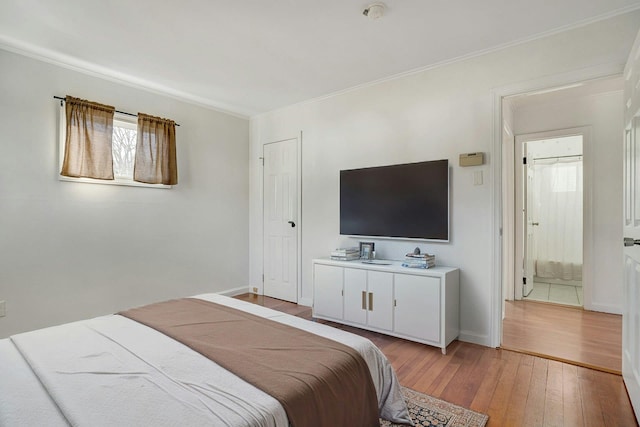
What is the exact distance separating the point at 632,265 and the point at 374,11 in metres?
2.22

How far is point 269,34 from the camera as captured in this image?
262 cm

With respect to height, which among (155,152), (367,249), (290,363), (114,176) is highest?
(155,152)

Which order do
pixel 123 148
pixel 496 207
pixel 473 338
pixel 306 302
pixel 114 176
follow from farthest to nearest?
pixel 306 302 < pixel 123 148 < pixel 114 176 < pixel 473 338 < pixel 496 207

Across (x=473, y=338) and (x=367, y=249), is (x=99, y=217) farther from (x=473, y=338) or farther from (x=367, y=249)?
(x=473, y=338)

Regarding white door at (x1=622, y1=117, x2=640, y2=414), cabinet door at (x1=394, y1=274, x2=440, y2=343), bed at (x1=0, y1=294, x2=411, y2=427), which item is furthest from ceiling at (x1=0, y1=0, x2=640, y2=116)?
bed at (x1=0, y1=294, x2=411, y2=427)

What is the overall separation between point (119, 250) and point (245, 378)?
2.88 meters

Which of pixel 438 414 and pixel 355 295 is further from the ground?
pixel 355 295

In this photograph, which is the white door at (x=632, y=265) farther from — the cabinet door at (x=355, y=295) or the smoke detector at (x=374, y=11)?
the cabinet door at (x=355, y=295)

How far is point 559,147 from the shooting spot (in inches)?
213

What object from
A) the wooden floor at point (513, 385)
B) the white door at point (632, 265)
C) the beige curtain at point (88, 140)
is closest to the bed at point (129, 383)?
the wooden floor at point (513, 385)

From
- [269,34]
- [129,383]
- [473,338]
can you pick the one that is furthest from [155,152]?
[473,338]

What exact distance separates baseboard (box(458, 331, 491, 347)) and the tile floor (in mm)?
2035

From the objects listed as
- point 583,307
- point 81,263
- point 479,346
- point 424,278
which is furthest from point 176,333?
point 583,307

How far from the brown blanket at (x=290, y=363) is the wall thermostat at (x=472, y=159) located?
2.10m
